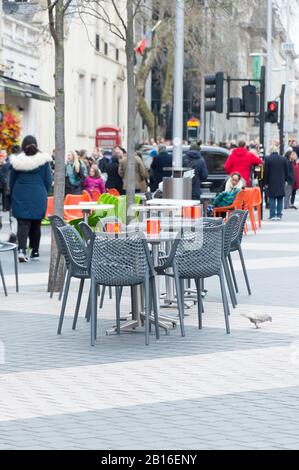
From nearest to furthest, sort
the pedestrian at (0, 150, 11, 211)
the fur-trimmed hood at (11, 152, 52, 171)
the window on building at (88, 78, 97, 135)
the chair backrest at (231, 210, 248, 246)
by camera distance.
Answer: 1. the chair backrest at (231, 210, 248, 246)
2. the fur-trimmed hood at (11, 152, 52, 171)
3. the pedestrian at (0, 150, 11, 211)
4. the window on building at (88, 78, 97, 135)

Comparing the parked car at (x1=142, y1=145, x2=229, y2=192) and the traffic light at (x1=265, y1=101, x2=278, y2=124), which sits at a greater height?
the traffic light at (x1=265, y1=101, x2=278, y2=124)

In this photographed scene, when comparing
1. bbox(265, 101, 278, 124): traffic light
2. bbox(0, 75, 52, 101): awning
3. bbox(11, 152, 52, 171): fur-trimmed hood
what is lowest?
bbox(11, 152, 52, 171): fur-trimmed hood

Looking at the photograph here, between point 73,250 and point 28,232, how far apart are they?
6999 mm

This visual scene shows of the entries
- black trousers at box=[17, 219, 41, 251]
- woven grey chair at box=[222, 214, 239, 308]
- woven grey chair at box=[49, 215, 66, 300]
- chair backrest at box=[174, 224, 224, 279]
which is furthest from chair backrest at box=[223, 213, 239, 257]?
black trousers at box=[17, 219, 41, 251]

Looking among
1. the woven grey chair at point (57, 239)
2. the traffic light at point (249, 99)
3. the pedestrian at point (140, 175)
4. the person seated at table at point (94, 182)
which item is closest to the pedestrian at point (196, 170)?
the pedestrian at point (140, 175)

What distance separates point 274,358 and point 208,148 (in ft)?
78.4

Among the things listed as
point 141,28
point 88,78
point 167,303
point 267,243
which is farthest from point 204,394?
point 141,28

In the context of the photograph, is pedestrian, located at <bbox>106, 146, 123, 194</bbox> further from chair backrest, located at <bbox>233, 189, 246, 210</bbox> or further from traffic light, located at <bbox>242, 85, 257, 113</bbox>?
chair backrest, located at <bbox>233, 189, 246, 210</bbox>

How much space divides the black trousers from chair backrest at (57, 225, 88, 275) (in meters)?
6.66

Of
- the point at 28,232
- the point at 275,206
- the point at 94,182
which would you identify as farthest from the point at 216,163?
the point at 28,232

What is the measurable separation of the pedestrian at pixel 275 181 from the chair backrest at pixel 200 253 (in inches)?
747

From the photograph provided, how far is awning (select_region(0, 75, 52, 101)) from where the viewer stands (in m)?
35.2

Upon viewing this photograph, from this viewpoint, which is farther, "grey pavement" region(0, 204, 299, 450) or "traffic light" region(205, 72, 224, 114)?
"traffic light" region(205, 72, 224, 114)

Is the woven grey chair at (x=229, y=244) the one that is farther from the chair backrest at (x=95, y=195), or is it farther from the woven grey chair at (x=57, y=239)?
the chair backrest at (x=95, y=195)
